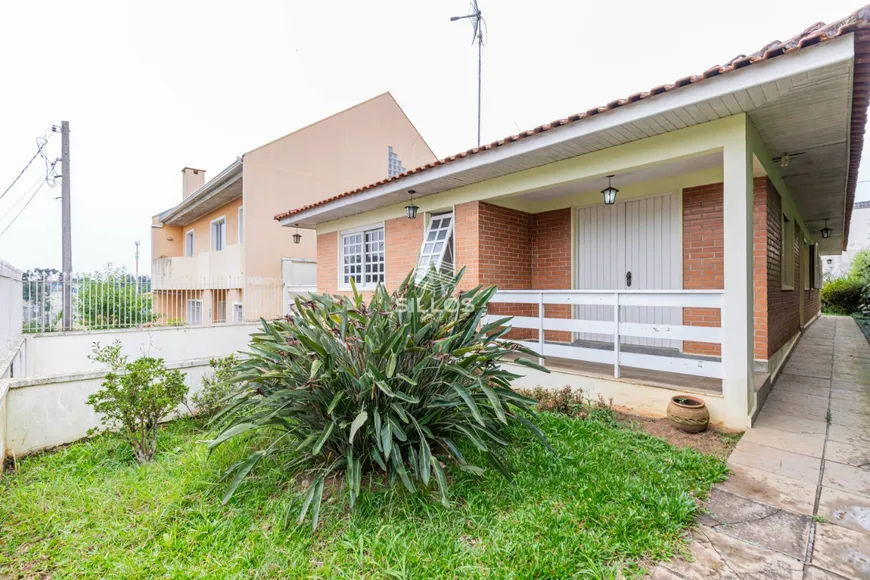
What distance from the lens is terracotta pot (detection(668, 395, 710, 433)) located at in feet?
13.9

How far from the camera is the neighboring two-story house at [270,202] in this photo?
12367mm

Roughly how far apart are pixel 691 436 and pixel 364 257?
25.3ft

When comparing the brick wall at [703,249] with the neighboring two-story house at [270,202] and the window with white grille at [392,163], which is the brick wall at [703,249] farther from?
the window with white grille at [392,163]

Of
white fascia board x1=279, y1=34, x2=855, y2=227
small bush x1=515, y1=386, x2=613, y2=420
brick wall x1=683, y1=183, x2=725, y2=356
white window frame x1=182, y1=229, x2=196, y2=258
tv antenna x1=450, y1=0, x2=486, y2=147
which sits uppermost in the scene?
tv antenna x1=450, y1=0, x2=486, y2=147

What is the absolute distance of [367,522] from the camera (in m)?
2.81

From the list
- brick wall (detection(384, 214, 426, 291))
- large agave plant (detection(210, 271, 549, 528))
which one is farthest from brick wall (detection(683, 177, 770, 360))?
brick wall (detection(384, 214, 426, 291))

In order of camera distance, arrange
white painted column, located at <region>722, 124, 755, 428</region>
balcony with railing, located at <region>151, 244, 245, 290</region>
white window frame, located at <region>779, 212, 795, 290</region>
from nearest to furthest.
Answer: white painted column, located at <region>722, 124, 755, 428</region>, white window frame, located at <region>779, 212, 795, 290</region>, balcony with railing, located at <region>151, 244, 245, 290</region>

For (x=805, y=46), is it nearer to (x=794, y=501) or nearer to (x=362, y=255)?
(x=794, y=501)

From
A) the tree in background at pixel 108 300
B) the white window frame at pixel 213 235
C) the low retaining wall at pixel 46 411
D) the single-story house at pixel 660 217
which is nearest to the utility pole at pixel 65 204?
the tree in background at pixel 108 300

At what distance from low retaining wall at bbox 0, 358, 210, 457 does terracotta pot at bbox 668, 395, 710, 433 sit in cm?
694

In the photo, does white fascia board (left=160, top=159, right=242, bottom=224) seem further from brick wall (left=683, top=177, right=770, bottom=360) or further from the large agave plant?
brick wall (left=683, top=177, right=770, bottom=360)

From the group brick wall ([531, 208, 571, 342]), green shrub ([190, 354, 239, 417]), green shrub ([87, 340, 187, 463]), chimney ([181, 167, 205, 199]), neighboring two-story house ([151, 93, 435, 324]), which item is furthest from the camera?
chimney ([181, 167, 205, 199])

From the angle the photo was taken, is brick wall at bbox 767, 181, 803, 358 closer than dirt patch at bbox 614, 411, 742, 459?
No

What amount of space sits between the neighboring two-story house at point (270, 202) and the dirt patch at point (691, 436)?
10.6 m
